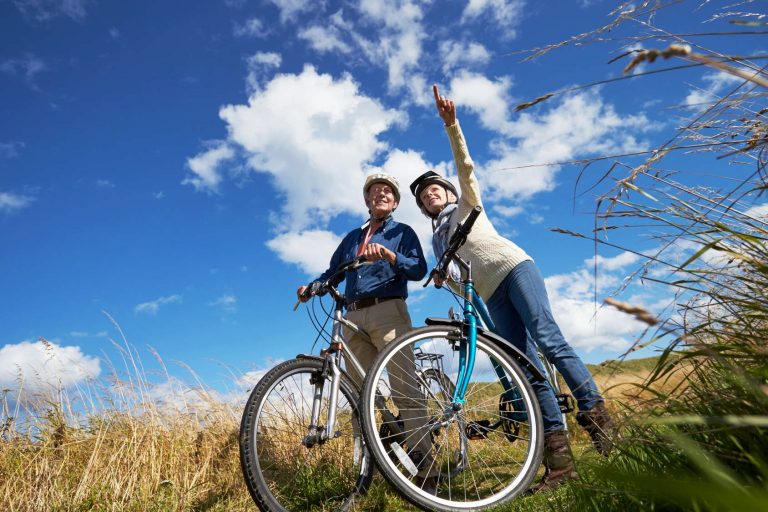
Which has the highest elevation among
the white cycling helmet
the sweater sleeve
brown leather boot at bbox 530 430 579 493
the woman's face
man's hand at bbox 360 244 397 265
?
the white cycling helmet

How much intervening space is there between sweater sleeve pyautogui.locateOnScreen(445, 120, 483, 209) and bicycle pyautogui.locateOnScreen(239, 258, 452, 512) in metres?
0.87

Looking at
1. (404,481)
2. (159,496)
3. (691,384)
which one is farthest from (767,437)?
(159,496)

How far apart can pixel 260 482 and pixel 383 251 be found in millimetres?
1527

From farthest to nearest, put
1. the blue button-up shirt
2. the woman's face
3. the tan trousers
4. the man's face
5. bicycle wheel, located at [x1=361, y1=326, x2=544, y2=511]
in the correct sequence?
the man's face, the woman's face, the blue button-up shirt, the tan trousers, bicycle wheel, located at [x1=361, y1=326, x2=544, y2=511]

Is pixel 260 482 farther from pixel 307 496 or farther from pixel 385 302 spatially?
pixel 385 302

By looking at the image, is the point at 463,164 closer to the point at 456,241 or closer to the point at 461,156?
the point at 461,156

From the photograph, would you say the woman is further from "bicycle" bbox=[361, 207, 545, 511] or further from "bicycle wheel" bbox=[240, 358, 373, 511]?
"bicycle wheel" bbox=[240, 358, 373, 511]

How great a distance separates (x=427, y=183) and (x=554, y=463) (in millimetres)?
2267

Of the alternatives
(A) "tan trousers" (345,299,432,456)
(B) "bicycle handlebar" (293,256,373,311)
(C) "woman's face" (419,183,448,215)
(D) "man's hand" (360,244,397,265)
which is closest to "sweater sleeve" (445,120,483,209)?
(C) "woman's face" (419,183,448,215)

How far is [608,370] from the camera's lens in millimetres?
1535

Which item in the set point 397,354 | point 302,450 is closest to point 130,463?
point 302,450

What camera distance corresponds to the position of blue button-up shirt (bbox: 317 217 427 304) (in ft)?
11.8

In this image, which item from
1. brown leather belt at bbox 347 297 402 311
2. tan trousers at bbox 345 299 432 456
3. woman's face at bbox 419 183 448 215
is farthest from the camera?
woman's face at bbox 419 183 448 215

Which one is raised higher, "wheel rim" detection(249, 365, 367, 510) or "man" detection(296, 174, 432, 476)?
"man" detection(296, 174, 432, 476)
